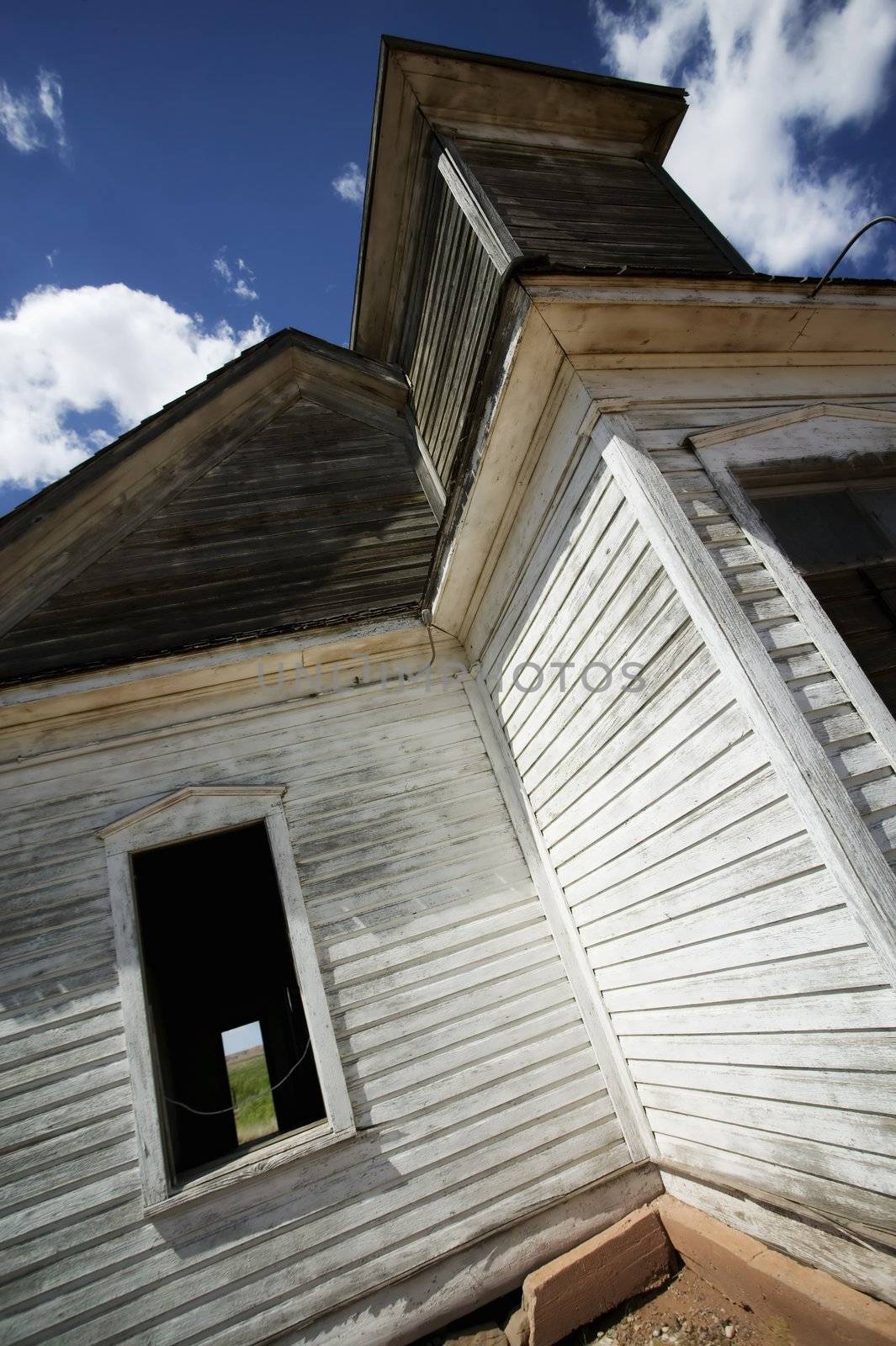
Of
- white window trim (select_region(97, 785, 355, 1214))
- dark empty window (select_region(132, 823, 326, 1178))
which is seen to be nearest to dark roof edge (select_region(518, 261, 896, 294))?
white window trim (select_region(97, 785, 355, 1214))

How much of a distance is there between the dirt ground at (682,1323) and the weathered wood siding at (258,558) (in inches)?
168

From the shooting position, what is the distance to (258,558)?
5.68m

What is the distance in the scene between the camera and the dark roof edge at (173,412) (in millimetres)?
5677

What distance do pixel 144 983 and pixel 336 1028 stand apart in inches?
46.2

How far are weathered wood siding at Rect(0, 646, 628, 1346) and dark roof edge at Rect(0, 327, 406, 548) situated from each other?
8.33 feet

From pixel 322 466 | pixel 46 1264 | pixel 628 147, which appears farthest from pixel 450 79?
pixel 46 1264

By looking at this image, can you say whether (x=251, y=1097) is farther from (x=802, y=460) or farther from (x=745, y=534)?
(x=802, y=460)

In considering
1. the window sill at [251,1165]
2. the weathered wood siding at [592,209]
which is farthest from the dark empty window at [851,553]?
the window sill at [251,1165]

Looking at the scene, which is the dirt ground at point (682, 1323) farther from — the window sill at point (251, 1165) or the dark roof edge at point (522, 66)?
the dark roof edge at point (522, 66)

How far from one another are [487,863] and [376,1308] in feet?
7.66

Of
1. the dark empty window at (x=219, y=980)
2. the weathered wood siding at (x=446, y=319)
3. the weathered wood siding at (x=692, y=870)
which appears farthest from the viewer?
the dark empty window at (x=219, y=980)

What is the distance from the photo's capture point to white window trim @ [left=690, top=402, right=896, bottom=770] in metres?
2.65

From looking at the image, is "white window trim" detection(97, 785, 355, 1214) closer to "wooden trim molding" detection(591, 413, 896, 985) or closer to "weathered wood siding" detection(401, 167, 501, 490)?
"wooden trim molding" detection(591, 413, 896, 985)

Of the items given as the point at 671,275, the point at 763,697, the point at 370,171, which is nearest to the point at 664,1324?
the point at 763,697
